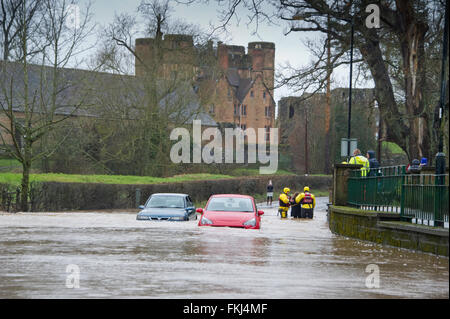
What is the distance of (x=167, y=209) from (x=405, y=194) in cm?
995

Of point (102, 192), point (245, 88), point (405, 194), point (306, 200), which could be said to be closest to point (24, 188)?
point (102, 192)

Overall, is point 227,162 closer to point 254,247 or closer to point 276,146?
point 276,146

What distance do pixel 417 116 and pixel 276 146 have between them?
66.6m

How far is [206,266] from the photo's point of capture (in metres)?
13.1

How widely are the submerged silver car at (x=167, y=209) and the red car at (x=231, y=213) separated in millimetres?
2446

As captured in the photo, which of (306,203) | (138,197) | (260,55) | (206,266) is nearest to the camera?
(206,266)

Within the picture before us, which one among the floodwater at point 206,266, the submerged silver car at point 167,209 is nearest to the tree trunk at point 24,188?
the submerged silver car at point 167,209

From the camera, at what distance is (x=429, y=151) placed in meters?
28.8

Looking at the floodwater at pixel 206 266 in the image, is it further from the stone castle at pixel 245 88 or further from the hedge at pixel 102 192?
the stone castle at pixel 245 88

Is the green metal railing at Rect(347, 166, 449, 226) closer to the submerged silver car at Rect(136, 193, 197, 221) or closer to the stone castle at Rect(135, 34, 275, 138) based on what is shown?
the submerged silver car at Rect(136, 193, 197, 221)

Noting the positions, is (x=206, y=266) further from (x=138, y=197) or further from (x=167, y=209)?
(x=138, y=197)

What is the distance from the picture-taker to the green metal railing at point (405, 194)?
→ 15.2m

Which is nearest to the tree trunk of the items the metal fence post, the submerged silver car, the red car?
the metal fence post
